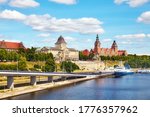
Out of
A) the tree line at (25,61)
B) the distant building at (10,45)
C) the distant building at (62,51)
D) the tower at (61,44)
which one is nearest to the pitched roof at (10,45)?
the distant building at (10,45)

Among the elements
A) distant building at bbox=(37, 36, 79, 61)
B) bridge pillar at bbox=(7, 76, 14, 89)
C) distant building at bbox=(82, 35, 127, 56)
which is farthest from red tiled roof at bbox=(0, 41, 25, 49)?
bridge pillar at bbox=(7, 76, 14, 89)

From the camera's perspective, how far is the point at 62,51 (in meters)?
145

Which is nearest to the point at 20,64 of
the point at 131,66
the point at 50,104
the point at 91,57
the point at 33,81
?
the point at 33,81

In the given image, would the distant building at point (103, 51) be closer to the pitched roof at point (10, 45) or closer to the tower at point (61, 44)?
the tower at point (61, 44)

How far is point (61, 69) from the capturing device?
9719 centimetres

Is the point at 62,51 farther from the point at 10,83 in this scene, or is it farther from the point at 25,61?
the point at 10,83

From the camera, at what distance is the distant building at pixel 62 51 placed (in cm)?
14162

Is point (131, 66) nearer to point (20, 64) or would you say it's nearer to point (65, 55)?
point (65, 55)

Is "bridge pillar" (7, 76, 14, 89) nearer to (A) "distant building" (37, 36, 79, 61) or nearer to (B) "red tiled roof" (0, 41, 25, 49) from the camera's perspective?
(B) "red tiled roof" (0, 41, 25, 49)

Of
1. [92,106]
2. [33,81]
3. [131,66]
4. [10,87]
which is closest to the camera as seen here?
[92,106]

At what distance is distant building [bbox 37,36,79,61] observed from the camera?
14162 centimetres

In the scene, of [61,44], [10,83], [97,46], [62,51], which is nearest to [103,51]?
[97,46]

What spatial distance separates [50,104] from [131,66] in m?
149

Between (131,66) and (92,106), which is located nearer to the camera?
(92,106)
